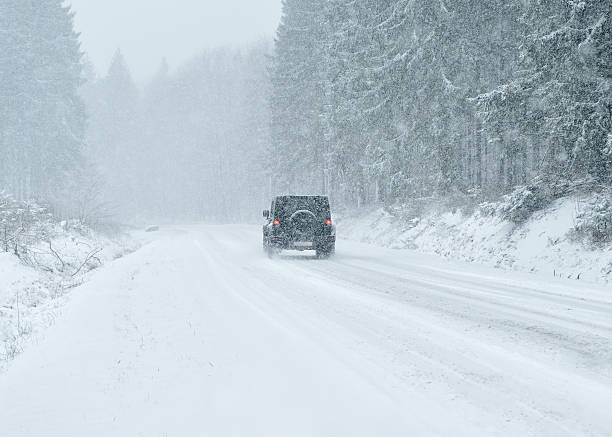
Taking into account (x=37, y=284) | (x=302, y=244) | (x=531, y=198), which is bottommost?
(x=37, y=284)

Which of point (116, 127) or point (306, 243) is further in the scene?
point (116, 127)

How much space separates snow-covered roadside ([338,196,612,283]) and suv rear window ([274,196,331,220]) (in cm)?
406

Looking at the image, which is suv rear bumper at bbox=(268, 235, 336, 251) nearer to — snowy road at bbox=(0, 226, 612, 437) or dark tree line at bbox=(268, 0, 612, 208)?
dark tree line at bbox=(268, 0, 612, 208)

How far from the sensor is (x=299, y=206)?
17875mm

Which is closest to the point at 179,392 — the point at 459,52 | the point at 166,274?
the point at 166,274

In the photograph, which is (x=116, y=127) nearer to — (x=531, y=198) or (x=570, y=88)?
(x=531, y=198)

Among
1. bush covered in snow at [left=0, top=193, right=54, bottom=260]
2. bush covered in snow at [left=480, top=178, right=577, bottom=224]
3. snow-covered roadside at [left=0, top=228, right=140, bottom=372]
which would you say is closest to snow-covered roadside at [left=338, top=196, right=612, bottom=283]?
bush covered in snow at [left=480, top=178, right=577, bottom=224]

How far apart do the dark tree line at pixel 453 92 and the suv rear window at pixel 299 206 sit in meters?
5.23

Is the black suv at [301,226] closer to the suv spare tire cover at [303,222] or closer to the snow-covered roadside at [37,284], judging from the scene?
the suv spare tire cover at [303,222]

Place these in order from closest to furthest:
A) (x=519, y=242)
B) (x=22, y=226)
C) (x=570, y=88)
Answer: (x=570, y=88)
(x=519, y=242)
(x=22, y=226)

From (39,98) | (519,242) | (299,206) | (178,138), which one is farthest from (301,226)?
(178,138)

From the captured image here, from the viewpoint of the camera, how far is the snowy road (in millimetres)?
3768

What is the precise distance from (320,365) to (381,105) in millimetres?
18848

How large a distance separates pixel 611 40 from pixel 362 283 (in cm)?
768
